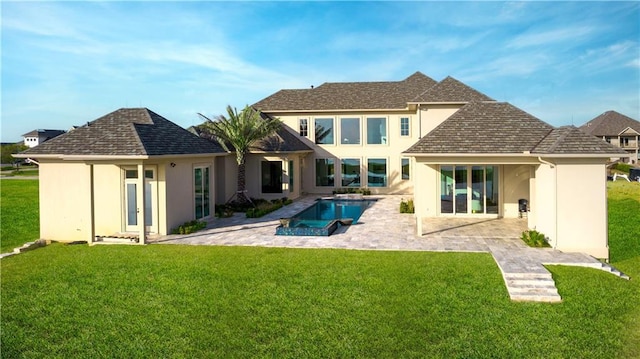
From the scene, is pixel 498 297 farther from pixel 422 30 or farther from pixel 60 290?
pixel 422 30

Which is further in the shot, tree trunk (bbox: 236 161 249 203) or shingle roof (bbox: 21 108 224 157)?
tree trunk (bbox: 236 161 249 203)

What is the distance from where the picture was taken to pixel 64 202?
15.2 meters

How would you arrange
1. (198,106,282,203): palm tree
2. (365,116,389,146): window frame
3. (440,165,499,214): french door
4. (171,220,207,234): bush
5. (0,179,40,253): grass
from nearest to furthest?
(171,220,207,234): bush
(0,179,40,253): grass
(440,165,499,214): french door
(198,106,282,203): palm tree
(365,116,389,146): window frame

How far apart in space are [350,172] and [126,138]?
685 inches

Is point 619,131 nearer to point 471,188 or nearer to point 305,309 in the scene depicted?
point 471,188

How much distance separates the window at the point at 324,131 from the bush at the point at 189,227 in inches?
556

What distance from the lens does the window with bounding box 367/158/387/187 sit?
2908 cm

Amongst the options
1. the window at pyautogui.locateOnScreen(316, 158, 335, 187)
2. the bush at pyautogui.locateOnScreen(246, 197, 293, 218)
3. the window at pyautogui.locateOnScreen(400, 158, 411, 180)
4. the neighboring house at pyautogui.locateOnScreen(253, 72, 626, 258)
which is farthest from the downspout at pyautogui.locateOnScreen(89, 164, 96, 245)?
the window at pyautogui.locateOnScreen(400, 158, 411, 180)

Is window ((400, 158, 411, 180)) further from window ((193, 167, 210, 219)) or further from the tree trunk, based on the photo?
window ((193, 167, 210, 219))

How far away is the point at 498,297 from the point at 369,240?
5.65 m

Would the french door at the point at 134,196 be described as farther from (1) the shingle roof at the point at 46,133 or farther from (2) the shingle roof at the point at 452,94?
(1) the shingle roof at the point at 46,133

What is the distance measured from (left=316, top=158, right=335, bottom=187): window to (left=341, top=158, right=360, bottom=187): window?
31.5 inches

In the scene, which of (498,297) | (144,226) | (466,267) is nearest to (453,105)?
(466,267)

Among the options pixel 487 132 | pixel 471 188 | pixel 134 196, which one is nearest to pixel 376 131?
pixel 471 188
